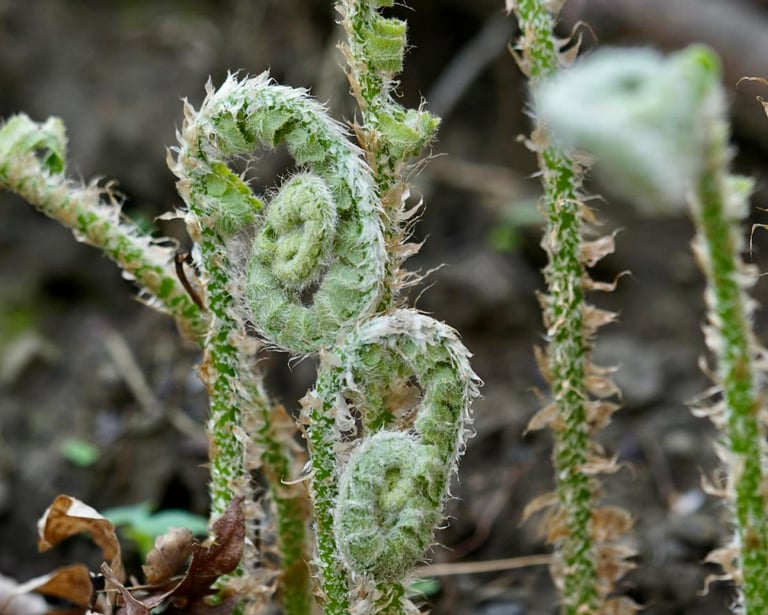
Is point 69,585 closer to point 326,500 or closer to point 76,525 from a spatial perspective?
point 76,525

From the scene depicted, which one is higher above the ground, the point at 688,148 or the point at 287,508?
the point at 688,148

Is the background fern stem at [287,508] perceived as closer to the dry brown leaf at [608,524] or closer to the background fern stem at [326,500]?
the background fern stem at [326,500]

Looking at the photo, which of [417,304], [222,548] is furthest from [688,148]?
[417,304]

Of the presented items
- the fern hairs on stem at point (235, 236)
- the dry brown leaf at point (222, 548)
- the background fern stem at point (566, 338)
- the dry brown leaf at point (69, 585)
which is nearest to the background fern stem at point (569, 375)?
the background fern stem at point (566, 338)

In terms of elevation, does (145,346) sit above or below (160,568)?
above

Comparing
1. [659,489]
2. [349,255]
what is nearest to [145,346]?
[659,489]

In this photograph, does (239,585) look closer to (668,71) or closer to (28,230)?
(668,71)
